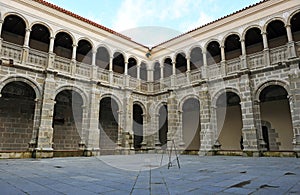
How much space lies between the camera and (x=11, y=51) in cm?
966

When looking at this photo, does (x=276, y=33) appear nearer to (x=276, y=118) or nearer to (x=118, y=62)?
(x=276, y=118)

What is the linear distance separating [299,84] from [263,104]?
13.3 feet

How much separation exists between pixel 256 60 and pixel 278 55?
0.97m

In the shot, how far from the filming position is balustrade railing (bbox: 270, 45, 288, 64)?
33.1 feet

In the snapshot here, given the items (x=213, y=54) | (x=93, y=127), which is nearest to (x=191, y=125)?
(x=213, y=54)

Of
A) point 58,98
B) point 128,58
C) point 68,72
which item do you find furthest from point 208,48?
point 58,98

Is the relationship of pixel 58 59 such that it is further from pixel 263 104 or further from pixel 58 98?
pixel 263 104

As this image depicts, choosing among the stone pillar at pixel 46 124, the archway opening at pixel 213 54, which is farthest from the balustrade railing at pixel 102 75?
the archway opening at pixel 213 54

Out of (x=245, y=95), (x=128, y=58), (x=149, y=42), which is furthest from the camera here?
(x=149, y=42)

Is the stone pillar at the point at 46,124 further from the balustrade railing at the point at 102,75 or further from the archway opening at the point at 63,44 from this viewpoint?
the archway opening at the point at 63,44

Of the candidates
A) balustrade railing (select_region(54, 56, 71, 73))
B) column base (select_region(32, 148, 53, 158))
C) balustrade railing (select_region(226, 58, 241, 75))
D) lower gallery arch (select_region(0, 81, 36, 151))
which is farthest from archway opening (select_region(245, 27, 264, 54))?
lower gallery arch (select_region(0, 81, 36, 151))

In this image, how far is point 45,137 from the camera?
9727 mm

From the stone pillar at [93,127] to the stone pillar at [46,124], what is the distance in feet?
6.32

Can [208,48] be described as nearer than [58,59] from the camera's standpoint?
No
